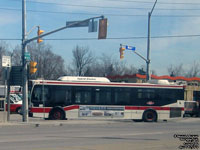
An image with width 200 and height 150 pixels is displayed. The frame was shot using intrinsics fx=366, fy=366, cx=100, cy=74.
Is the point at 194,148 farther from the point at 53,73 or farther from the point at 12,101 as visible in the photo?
the point at 53,73

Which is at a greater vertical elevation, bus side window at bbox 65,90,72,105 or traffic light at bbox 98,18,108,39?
traffic light at bbox 98,18,108,39

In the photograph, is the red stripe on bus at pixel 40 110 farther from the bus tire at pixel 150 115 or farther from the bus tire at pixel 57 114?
the bus tire at pixel 150 115

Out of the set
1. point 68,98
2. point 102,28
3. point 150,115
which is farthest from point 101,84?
point 102,28

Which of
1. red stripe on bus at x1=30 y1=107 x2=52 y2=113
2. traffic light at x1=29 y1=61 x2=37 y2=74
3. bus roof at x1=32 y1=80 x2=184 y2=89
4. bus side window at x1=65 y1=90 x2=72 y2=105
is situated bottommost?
red stripe on bus at x1=30 y1=107 x2=52 y2=113

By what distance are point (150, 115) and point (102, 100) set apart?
4.12 meters

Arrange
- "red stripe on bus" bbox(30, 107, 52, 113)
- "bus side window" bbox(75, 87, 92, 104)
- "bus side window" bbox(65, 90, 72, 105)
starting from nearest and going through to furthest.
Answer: "red stripe on bus" bbox(30, 107, 52, 113) → "bus side window" bbox(65, 90, 72, 105) → "bus side window" bbox(75, 87, 92, 104)

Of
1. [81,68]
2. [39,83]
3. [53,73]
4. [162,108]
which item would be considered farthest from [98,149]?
[81,68]

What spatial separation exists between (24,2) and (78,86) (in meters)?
7.33

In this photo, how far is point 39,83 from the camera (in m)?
26.9

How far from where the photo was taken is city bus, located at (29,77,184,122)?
2686 cm

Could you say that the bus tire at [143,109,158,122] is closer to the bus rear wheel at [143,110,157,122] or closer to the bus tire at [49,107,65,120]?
the bus rear wheel at [143,110,157,122]

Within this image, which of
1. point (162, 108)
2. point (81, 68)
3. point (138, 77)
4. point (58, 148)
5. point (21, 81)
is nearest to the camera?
point (58, 148)

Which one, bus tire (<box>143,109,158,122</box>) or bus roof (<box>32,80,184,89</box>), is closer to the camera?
bus roof (<box>32,80,184,89</box>)

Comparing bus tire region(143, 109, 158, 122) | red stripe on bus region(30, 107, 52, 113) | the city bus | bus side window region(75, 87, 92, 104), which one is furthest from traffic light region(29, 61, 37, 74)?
bus tire region(143, 109, 158, 122)
